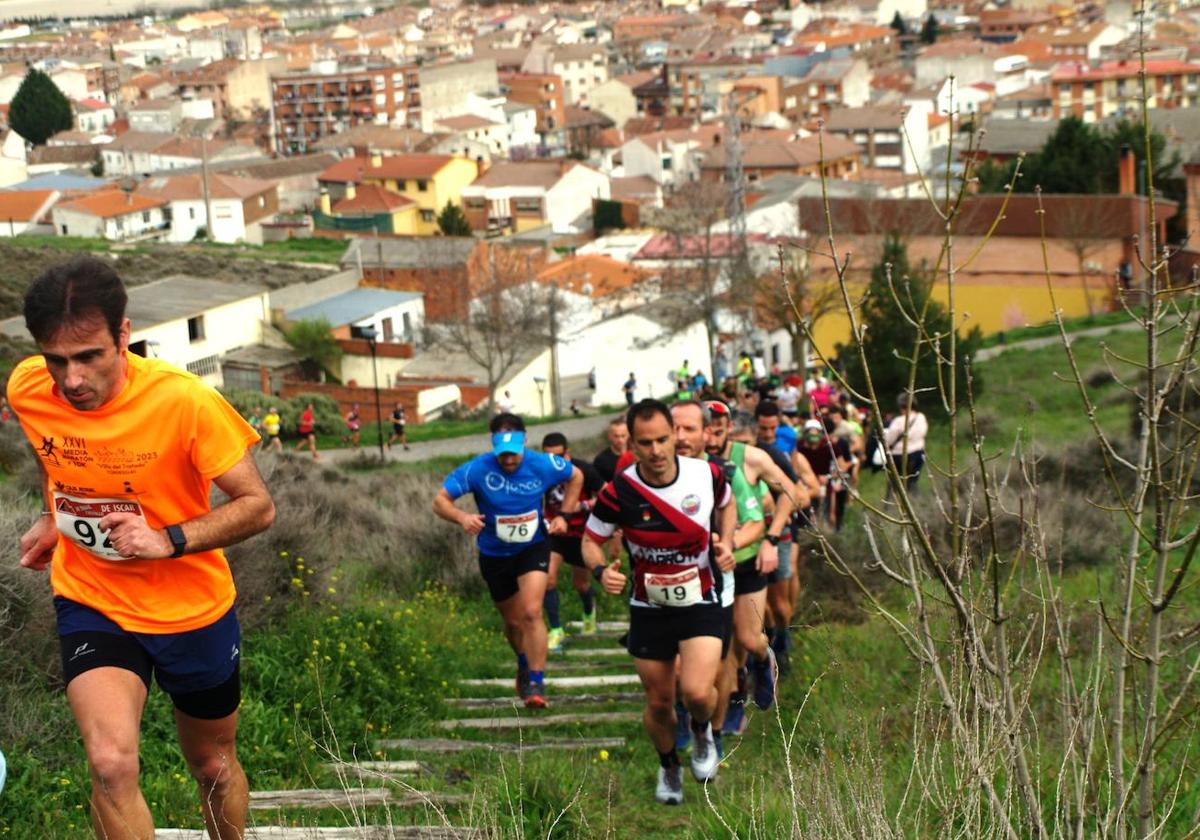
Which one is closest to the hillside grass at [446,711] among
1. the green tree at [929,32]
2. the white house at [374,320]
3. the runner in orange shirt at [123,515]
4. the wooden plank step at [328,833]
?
the wooden plank step at [328,833]

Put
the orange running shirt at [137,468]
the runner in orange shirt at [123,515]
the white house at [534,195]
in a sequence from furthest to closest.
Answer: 1. the white house at [534,195]
2. the orange running shirt at [137,468]
3. the runner in orange shirt at [123,515]

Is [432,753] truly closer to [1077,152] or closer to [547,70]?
[1077,152]

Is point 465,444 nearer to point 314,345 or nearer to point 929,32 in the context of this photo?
point 314,345

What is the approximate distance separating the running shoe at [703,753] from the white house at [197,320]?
39650mm

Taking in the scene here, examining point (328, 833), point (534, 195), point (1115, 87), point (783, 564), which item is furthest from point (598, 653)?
point (1115, 87)

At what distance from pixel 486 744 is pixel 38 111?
133355 millimetres

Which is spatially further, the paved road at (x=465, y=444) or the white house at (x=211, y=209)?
the white house at (x=211, y=209)

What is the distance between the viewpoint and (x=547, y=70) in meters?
159

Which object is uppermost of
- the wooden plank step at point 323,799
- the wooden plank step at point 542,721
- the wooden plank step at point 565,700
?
the wooden plank step at point 323,799

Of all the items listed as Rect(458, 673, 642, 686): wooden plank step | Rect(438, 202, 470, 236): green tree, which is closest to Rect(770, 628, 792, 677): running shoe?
Rect(458, 673, 642, 686): wooden plank step

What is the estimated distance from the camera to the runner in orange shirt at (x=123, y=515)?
4.80 meters

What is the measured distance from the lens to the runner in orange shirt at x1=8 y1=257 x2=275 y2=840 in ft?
15.8

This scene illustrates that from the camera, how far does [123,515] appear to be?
4.94 metres

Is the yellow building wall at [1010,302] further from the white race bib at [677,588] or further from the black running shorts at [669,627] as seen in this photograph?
the white race bib at [677,588]
